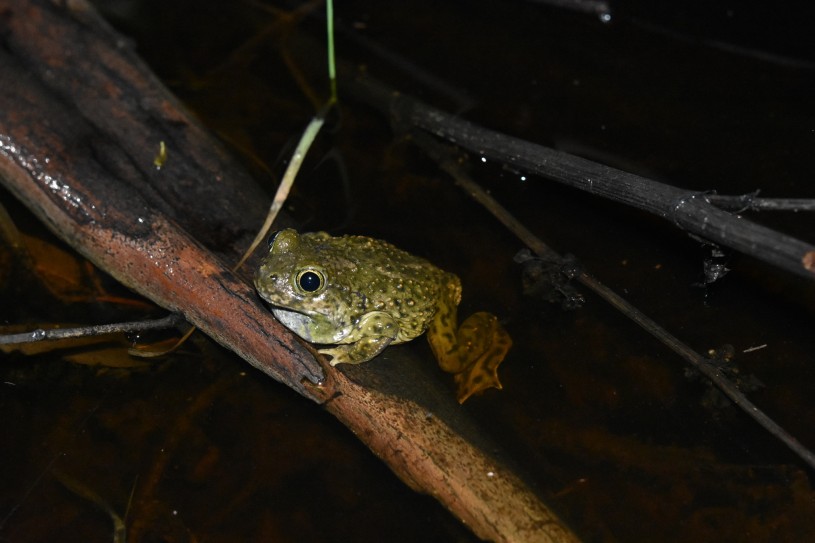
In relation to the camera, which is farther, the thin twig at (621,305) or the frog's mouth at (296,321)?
the frog's mouth at (296,321)

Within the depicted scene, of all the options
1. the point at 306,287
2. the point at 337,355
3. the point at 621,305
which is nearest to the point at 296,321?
the point at 306,287

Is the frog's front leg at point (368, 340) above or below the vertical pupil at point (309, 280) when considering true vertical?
below

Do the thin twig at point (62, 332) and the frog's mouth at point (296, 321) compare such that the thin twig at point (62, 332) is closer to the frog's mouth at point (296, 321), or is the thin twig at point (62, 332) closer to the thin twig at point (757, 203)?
the frog's mouth at point (296, 321)

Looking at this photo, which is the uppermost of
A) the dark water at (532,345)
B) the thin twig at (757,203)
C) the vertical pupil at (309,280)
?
the thin twig at (757,203)

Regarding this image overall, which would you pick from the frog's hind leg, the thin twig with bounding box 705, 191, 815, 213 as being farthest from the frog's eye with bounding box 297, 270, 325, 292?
the thin twig with bounding box 705, 191, 815, 213

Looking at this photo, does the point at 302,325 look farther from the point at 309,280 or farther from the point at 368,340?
the point at 368,340

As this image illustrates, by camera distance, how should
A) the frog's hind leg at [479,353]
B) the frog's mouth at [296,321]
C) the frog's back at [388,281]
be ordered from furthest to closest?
1. the frog's hind leg at [479,353]
2. the frog's back at [388,281]
3. the frog's mouth at [296,321]

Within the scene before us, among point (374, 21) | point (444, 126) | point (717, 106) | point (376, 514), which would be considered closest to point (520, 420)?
point (376, 514)

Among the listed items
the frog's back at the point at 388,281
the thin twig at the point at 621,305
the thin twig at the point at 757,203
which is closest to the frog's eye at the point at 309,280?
the frog's back at the point at 388,281
